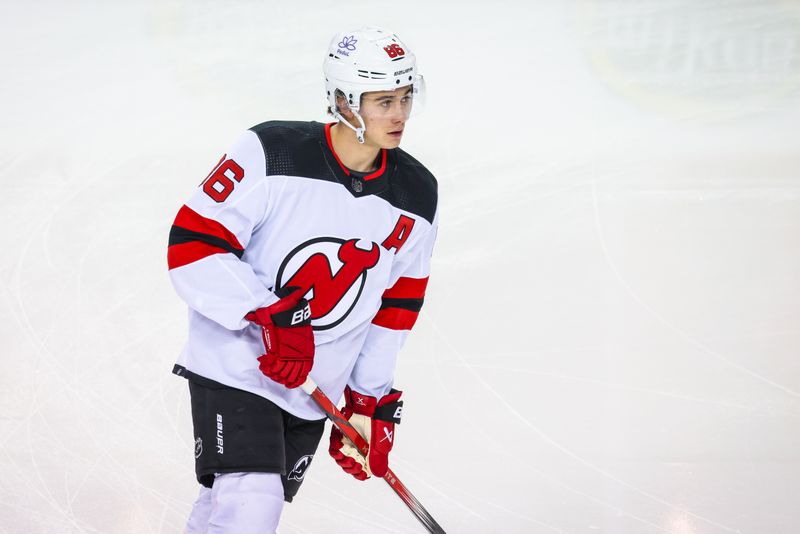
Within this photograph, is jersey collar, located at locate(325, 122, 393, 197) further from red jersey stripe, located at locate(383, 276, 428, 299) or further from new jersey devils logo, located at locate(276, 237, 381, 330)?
red jersey stripe, located at locate(383, 276, 428, 299)

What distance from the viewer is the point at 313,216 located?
7.11ft

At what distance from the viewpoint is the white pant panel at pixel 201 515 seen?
222 centimetres

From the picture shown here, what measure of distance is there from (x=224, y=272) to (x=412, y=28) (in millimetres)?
4187

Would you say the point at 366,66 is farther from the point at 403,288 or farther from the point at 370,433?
the point at 370,433

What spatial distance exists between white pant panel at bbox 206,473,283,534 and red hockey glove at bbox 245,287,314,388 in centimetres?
21

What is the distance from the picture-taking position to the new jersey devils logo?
7.17ft

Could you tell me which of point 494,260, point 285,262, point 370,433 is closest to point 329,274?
point 285,262

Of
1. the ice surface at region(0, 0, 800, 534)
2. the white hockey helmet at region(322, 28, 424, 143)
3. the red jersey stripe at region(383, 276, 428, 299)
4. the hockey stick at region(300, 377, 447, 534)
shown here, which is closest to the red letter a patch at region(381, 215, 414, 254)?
the red jersey stripe at region(383, 276, 428, 299)

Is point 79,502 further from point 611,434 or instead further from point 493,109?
point 493,109

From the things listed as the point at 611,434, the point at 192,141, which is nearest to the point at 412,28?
the point at 192,141

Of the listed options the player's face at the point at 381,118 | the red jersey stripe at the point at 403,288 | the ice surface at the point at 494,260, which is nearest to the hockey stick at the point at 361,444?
the ice surface at the point at 494,260

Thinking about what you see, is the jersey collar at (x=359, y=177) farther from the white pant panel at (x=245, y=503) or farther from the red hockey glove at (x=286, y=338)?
the white pant panel at (x=245, y=503)

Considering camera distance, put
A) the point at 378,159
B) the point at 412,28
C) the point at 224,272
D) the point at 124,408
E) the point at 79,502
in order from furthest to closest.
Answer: the point at 412,28 → the point at 124,408 → the point at 79,502 → the point at 378,159 → the point at 224,272

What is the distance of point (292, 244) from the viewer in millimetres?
2168
